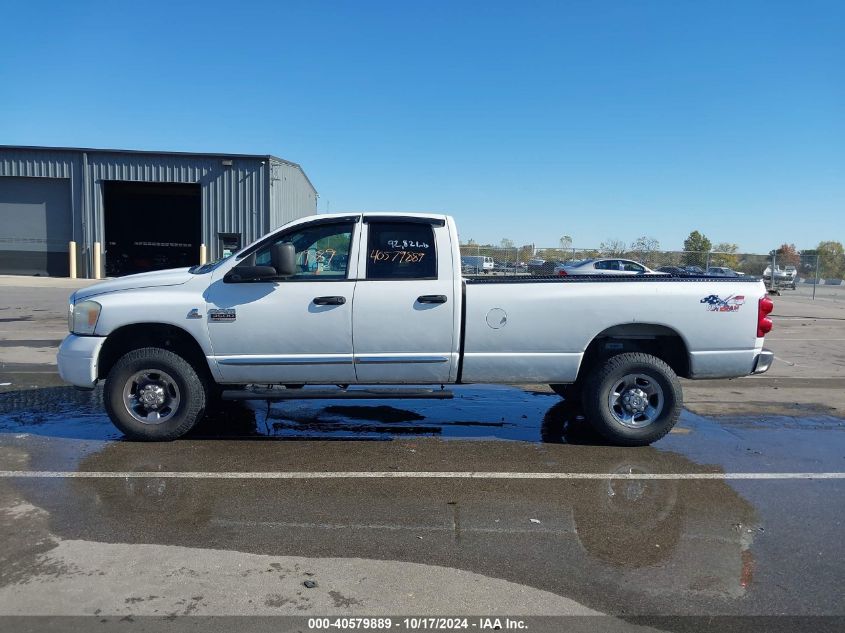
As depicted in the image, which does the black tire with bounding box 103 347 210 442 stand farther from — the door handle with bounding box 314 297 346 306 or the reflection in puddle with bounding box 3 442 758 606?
the door handle with bounding box 314 297 346 306

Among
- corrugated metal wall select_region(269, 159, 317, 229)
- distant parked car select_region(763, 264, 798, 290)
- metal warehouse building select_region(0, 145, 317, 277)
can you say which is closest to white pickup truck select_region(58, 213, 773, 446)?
metal warehouse building select_region(0, 145, 317, 277)

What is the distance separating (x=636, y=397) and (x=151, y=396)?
14.2 ft

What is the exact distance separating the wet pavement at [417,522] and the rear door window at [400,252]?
5.16 ft

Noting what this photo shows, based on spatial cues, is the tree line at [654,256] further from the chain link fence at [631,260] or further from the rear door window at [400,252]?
the rear door window at [400,252]

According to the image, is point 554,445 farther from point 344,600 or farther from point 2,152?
point 2,152

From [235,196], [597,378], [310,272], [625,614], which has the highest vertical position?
[235,196]

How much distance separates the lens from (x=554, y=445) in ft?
20.1

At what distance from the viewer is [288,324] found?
574 cm

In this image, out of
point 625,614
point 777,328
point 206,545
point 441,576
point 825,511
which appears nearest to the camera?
point 625,614

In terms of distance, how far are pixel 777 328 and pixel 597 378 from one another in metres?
12.9

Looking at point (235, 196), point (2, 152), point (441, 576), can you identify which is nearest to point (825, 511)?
point (441, 576)

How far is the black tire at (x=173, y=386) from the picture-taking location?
5785mm

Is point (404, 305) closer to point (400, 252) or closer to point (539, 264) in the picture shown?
point (400, 252)

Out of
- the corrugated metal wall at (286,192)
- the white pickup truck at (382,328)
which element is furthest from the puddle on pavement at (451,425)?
the corrugated metal wall at (286,192)
